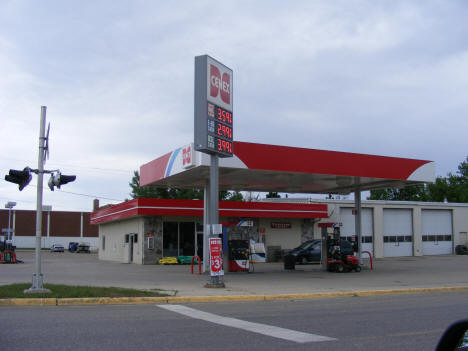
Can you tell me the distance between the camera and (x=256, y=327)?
9.38m

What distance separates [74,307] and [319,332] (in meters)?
6.23

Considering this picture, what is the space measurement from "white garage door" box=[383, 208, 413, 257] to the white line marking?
34.1 metres

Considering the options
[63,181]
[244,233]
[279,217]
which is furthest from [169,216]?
[63,181]

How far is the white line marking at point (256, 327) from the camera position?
8.30m

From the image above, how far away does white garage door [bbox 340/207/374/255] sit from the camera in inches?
1640

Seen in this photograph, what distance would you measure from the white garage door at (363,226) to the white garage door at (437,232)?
226 inches

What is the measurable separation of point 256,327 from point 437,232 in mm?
40160

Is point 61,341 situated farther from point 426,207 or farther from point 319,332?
point 426,207

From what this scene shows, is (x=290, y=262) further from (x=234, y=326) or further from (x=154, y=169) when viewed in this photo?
(x=234, y=326)

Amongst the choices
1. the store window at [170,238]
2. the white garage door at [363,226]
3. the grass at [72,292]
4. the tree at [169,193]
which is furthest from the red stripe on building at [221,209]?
the tree at [169,193]

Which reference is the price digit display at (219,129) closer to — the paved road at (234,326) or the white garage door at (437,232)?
the paved road at (234,326)

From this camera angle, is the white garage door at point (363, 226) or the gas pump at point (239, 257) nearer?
the gas pump at point (239, 257)

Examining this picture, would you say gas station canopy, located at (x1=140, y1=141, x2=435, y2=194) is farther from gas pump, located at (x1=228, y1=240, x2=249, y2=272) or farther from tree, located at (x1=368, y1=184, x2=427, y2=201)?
tree, located at (x1=368, y1=184, x2=427, y2=201)

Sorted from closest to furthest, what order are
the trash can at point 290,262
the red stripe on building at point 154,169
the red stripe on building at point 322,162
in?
the red stripe on building at point 322,162
the red stripe on building at point 154,169
the trash can at point 290,262
